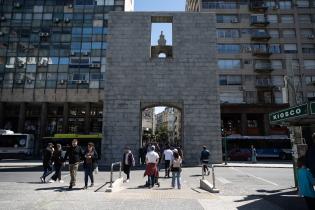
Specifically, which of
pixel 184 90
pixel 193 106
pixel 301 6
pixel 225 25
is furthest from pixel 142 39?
pixel 301 6

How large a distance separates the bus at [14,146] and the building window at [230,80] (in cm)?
2886

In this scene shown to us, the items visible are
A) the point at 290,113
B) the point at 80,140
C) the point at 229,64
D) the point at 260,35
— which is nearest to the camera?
the point at 290,113

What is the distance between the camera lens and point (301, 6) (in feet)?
156

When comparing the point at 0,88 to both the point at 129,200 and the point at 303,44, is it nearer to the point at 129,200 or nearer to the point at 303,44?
the point at 129,200

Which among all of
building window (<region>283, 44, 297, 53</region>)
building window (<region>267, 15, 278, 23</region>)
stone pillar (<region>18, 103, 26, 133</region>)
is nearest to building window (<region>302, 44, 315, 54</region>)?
A: building window (<region>283, 44, 297, 53</region>)

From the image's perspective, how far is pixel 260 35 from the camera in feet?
151

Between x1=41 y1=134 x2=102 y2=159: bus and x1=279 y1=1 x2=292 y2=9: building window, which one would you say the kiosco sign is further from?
x1=279 y1=1 x2=292 y2=9: building window

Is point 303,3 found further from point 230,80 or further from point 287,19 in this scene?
point 230,80

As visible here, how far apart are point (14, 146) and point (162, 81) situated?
21.2 metres

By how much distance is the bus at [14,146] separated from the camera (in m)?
33.6

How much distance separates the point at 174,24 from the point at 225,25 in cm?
2322

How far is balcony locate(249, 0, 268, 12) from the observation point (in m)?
46.8

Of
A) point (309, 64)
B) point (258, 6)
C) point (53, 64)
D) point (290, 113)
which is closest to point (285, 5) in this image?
point (258, 6)

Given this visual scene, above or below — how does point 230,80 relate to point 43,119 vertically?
above
